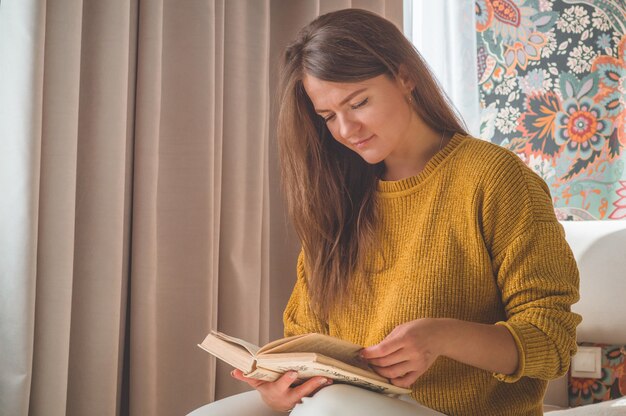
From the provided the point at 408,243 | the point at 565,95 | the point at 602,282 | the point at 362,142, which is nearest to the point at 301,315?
the point at 408,243

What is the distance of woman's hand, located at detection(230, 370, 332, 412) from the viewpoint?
1019mm

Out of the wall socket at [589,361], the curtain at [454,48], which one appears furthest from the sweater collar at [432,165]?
the curtain at [454,48]

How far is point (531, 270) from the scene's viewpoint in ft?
3.57

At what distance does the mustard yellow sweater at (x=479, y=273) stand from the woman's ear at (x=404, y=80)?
0.13m

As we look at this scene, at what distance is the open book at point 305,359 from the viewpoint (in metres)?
0.89

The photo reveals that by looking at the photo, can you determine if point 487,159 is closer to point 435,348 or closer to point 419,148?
point 419,148

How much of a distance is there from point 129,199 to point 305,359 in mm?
837

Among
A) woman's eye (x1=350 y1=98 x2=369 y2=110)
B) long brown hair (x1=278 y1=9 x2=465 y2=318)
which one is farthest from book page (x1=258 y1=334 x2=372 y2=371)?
woman's eye (x1=350 y1=98 x2=369 y2=110)

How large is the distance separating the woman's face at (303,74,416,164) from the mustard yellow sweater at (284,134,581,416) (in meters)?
0.10

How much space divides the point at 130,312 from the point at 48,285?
0.27m

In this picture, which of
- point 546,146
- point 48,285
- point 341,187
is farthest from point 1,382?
point 546,146

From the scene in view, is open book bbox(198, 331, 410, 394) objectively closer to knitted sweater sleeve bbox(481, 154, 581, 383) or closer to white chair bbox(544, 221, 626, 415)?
knitted sweater sleeve bbox(481, 154, 581, 383)

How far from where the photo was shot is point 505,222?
1.14m

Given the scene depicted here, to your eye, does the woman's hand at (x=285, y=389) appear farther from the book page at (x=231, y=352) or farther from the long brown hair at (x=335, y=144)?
the long brown hair at (x=335, y=144)
